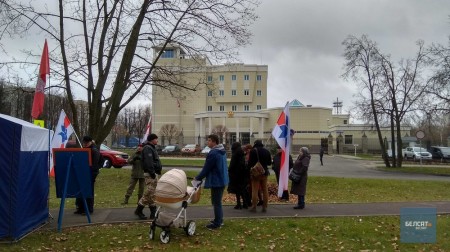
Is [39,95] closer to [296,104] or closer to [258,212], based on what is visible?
[258,212]

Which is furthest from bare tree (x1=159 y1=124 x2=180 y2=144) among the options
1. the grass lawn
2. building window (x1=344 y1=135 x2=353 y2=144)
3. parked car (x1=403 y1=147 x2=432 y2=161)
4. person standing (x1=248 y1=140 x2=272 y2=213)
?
the grass lawn

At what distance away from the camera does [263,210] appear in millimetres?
10602

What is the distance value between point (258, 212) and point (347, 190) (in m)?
7.92

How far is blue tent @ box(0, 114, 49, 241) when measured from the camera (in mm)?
7488

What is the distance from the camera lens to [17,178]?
757 cm

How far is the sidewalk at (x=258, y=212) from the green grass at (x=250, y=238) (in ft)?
1.89

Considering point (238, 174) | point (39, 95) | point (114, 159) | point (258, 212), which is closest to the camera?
point (39, 95)

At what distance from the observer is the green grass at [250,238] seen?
24.7 ft

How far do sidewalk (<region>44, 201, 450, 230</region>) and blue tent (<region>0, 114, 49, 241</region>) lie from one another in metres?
1.04

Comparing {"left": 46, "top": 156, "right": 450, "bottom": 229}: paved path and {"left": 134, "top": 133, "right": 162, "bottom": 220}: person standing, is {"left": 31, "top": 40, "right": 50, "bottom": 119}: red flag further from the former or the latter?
{"left": 134, "top": 133, "right": 162, "bottom": 220}: person standing

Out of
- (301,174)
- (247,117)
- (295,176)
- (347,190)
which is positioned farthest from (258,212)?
(247,117)

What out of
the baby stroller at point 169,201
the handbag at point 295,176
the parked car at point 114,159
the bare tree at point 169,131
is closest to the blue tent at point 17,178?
the baby stroller at point 169,201

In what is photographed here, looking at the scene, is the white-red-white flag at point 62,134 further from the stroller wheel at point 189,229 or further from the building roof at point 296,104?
the building roof at point 296,104

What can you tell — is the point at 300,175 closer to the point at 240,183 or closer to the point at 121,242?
the point at 240,183
